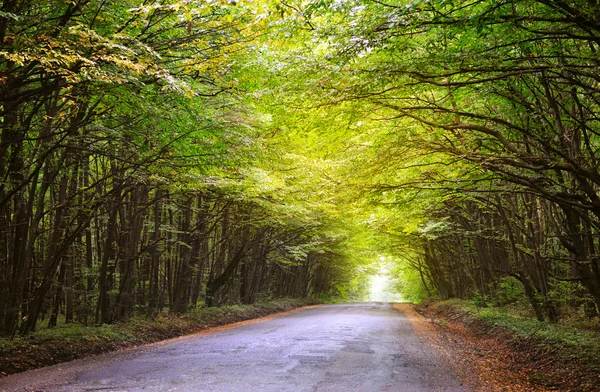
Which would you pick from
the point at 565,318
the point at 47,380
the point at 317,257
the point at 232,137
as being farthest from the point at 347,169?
the point at 317,257

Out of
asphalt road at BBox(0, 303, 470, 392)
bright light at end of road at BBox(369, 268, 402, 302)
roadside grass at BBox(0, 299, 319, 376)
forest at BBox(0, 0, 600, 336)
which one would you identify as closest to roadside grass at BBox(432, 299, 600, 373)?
forest at BBox(0, 0, 600, 336)

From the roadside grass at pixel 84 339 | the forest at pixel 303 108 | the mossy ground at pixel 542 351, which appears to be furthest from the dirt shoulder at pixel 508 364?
the roadside grass at pixel 84 339

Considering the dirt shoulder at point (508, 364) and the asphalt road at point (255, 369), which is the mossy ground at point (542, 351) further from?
the asphalt road at point (255, 369)

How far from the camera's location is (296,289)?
138 feet

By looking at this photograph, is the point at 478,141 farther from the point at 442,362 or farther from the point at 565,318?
the point at 565,318

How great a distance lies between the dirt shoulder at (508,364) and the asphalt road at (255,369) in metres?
0.56

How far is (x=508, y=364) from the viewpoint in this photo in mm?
9516

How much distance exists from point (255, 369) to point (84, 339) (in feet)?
16.7

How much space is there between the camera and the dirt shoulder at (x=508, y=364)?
721 centimetres

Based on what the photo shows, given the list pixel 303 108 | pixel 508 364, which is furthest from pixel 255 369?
pixel 508 364

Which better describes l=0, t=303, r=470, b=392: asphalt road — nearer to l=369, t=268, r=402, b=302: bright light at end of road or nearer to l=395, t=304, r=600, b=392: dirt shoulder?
l=395, t=304, r=600, b=392: dirt shoulder

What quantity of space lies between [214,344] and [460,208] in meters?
13.0

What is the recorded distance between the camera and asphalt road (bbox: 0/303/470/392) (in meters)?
6.25

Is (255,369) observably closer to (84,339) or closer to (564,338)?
(84,339)
